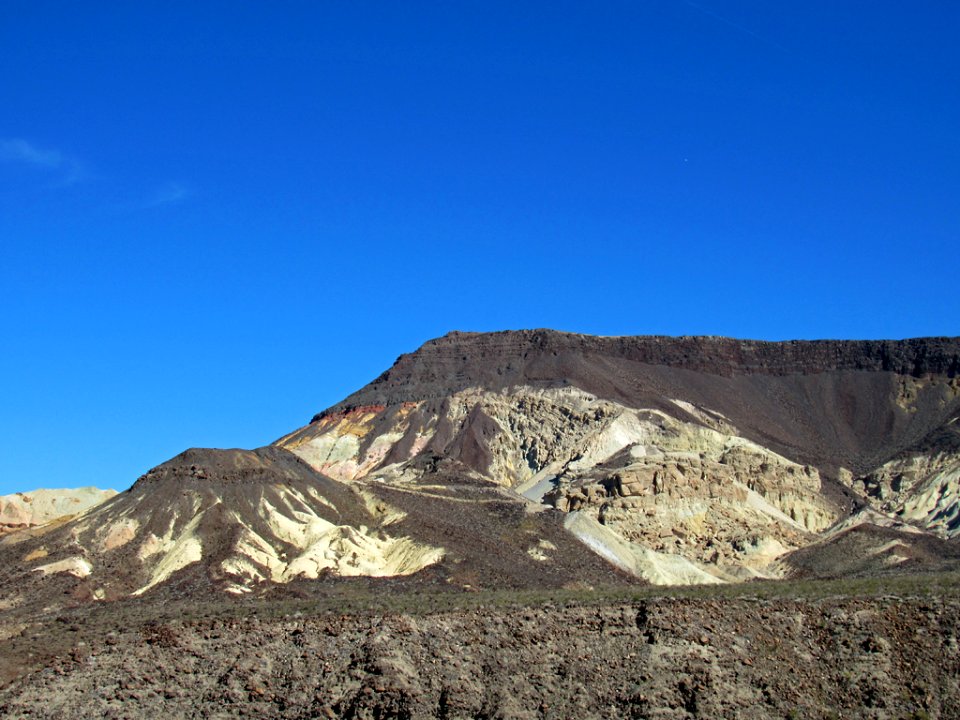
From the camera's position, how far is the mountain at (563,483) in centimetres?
6862

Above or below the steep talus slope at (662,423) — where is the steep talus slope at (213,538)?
below

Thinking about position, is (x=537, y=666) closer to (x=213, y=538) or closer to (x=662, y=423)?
(x=213, y=538)

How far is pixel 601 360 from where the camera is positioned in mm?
146625

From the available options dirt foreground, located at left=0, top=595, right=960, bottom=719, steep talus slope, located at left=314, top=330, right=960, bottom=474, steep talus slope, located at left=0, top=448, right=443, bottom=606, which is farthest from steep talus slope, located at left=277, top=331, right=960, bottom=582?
dirt foreground, located at left=0, top=595, right=960, bottom=719

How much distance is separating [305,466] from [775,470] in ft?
136

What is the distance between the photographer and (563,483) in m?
101

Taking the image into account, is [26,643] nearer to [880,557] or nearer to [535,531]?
[535,531]

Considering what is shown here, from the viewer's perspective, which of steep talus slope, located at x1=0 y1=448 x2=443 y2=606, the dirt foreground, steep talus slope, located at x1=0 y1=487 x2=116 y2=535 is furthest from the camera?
→ steep talus slope, located at x1=0 y1=487 x2=116 y2=535

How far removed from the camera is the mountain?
225 feet

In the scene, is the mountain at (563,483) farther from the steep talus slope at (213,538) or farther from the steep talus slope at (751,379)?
the steep talus slope at (751,379)

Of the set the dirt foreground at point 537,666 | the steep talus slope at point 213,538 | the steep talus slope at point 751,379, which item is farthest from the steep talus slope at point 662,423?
the dirt foreground at point 537,666

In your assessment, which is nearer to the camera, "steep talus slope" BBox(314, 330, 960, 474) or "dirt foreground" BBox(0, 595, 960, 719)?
"dirt foreground" BBox(0, 595, 960, 719)

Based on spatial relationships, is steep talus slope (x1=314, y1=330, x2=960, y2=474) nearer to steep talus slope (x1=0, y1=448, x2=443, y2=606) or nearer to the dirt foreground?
steep talus slope (x1=0, y1=448, x2=443, y2=606)

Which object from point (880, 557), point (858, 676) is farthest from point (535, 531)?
point (858, 676)
